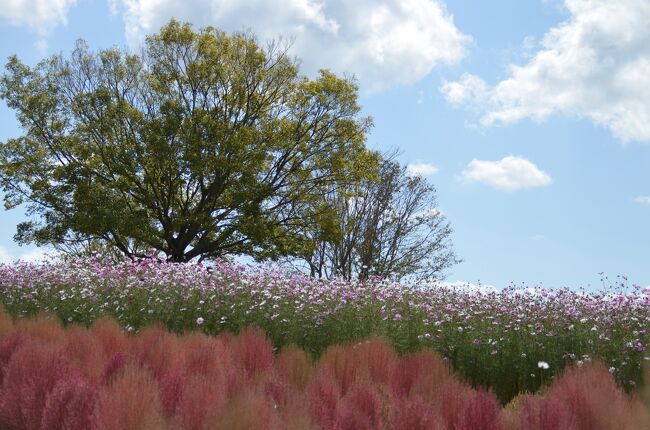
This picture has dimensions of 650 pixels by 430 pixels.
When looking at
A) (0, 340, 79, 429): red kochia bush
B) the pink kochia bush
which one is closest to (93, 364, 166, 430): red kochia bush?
the pink kochia bush

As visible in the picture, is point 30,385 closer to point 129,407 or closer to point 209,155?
point 129,407

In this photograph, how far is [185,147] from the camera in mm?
24781

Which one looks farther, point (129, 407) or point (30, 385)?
point (30, 385)

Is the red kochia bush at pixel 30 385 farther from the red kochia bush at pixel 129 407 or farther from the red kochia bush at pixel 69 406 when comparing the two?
the red kochia bush at pixel 129 407

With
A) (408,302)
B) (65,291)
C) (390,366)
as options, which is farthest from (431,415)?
(65,291)

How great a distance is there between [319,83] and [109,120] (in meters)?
7.96

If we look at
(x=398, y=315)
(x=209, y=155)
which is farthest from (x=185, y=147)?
(x=398, y=315)

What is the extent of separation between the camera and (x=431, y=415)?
2.62m

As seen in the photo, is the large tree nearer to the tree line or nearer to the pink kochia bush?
the tree line

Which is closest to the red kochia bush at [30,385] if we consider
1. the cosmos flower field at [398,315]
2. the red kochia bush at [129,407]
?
the red kochia bush at [129,407]

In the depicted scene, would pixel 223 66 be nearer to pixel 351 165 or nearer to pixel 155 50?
pixel 155 50

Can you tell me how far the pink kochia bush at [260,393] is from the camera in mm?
2646

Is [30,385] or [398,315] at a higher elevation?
[398,315]

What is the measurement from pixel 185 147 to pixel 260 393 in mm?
22591
